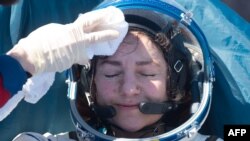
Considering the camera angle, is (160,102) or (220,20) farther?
(220,20)

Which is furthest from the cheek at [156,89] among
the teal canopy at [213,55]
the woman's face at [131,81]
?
the teal canopy at [213,55]

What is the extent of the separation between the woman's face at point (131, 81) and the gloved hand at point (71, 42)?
2.0 inches

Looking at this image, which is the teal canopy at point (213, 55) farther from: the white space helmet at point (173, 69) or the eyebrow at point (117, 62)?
the eyebrow at point (117, 62)

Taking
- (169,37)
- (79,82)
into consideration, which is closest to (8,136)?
(79,82)

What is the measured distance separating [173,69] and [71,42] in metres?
0.32

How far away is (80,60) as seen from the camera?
1264 mm

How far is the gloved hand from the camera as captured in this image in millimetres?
1191

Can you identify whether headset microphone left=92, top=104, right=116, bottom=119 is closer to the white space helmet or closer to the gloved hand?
the white space helmet

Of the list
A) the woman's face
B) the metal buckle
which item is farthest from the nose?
the metal buckle

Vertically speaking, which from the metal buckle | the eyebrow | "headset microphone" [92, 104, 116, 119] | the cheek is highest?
the eyebrow

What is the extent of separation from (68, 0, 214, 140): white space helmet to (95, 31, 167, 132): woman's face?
1.2 inches

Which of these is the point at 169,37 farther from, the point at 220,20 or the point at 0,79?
the point at 0,79

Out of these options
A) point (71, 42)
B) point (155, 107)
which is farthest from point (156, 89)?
point (71, 42)

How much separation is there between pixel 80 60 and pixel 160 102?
23 centimetres
